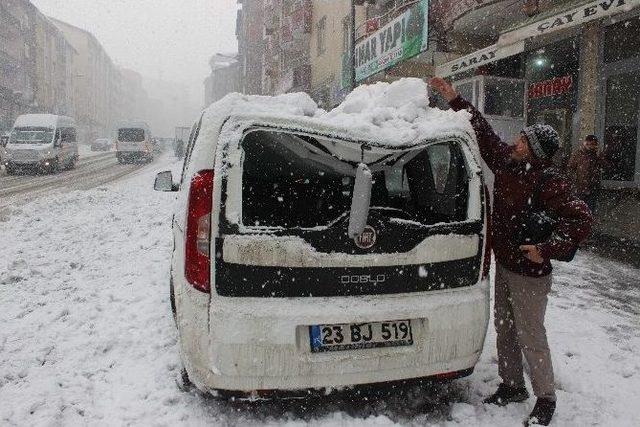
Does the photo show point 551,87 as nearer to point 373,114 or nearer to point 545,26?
point 545,26

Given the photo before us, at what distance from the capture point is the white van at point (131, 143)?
34438 mm

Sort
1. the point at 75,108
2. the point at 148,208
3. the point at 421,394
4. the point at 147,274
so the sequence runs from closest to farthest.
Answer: the point at 421,394, the point at 147,274, the point at 148,208, the point at 75,108

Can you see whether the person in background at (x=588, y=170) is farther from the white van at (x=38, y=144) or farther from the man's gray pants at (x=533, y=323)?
the white van at (x=38, y=144)

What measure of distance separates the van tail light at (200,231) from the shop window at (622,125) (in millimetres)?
8609

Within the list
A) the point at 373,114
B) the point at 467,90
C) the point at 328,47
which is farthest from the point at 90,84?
the point at 373,114

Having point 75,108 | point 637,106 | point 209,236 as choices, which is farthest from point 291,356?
point 75,108

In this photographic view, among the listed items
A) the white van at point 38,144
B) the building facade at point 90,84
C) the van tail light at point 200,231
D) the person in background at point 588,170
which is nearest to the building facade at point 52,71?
the building facade at point 90,84

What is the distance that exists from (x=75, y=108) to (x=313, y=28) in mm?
71018

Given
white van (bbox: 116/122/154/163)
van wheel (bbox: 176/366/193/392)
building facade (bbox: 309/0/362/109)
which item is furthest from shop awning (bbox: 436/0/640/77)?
white van (bbox: 116/122/154/163)

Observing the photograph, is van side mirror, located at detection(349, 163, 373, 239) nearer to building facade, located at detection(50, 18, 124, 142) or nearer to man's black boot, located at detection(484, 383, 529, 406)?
man's black boot, located at detection(484, 383, 529, 406)

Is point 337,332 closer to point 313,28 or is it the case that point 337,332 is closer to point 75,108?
point 313,28

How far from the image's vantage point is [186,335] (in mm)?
2652

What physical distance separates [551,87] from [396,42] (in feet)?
13.6

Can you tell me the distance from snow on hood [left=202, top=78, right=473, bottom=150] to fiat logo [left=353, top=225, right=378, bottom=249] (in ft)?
1.58
